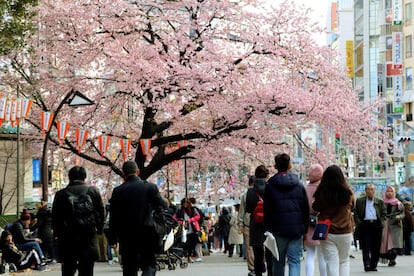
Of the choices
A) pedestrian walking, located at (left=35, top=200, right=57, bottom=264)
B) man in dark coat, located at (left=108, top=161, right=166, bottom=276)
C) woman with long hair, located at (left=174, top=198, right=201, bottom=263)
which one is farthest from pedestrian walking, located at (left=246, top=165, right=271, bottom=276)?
pedestrian walking, located at (left=35, top=200, right=57, bottom=264)

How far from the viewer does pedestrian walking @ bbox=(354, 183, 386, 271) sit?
17.4 meters

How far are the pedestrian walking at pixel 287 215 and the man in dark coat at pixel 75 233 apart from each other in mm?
1995

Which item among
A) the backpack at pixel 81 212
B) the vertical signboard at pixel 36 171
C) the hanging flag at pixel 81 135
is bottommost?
the backpack at pixel 81 212

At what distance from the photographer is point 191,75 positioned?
92.7 feet

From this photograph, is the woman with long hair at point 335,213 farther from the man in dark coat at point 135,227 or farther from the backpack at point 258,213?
the backpack at point 258,213

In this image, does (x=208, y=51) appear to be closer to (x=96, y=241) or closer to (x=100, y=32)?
(x=100, y=32)

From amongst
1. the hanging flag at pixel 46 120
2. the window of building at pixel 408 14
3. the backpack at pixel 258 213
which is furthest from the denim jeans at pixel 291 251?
the window of building at pixel 408 14

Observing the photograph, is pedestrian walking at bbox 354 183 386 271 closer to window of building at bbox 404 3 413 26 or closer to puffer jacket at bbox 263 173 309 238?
puffer jacket at bbox 263 173 309 238

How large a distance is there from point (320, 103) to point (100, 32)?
6.78 m

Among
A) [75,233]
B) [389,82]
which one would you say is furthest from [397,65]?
[75,233]

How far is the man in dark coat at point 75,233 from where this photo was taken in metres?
11.5

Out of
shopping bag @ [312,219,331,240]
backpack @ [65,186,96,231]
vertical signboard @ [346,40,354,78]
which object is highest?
vertical signboard @ [346,40,354,78]

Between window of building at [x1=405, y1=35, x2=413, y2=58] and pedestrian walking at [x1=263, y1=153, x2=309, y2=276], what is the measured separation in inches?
2376

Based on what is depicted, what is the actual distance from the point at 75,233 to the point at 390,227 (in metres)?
11.9
